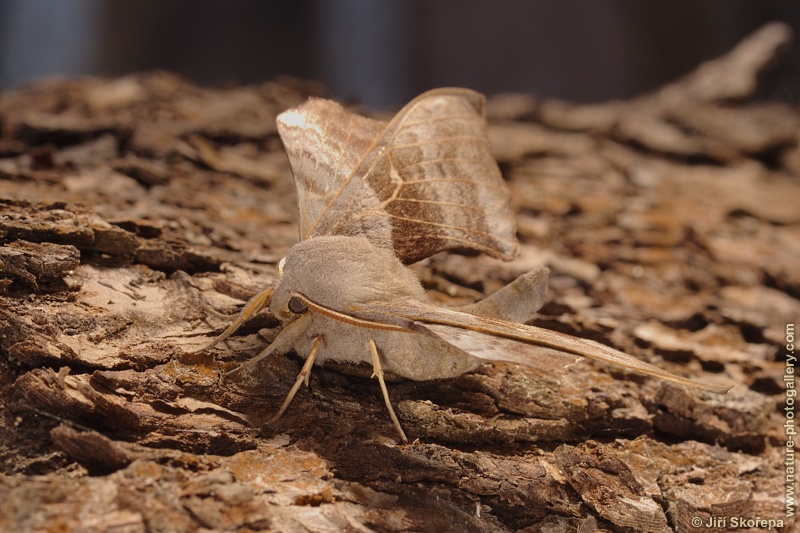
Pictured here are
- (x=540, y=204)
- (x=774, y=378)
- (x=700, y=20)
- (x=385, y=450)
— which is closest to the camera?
(x=385, y=450)

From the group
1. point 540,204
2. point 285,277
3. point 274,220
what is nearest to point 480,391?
point 285,277

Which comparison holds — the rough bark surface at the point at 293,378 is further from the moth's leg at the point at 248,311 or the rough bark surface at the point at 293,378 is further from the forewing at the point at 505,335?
the forewing at the point at 505,335

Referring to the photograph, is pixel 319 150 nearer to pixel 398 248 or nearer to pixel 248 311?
pixel 398 248

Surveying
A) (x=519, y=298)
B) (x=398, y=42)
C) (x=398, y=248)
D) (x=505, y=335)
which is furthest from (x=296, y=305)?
(x=398, y=42)

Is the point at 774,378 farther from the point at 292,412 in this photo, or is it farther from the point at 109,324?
the point at 109,324

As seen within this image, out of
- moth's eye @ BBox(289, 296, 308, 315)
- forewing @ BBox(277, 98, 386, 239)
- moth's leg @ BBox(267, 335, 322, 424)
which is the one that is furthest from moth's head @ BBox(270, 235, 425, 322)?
forewing @ BBox(277, 98, 386, 239)

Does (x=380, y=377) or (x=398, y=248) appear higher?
(x=398, y=248)
